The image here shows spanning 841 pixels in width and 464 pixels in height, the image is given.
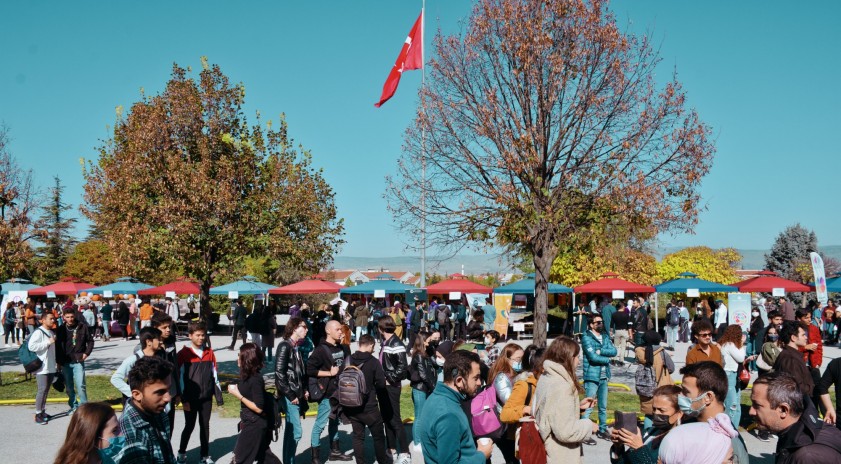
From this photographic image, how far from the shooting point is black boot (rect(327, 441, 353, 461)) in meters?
8.97

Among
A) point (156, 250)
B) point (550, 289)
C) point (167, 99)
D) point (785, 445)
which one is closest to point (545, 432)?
point (785, 445)

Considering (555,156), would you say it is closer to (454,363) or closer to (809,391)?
(809,391)

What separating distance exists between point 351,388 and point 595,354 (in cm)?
366

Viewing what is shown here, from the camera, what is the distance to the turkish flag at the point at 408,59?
1953 cm

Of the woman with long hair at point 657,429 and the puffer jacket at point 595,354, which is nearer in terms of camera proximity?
the woman with long hair at point 657,429

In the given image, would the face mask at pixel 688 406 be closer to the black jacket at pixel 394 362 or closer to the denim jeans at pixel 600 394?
the black jacket at pixel 394 362

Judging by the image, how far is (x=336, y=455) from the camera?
8977mm

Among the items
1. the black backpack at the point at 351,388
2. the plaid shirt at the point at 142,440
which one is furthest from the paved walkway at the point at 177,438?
the plaid shirt at the point at 142,440

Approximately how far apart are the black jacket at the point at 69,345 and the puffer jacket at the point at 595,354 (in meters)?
8.01

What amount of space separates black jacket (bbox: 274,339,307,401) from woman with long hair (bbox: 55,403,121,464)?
14.2 ft

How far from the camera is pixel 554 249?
13367 millimetres

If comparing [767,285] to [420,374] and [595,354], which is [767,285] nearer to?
[595,354]

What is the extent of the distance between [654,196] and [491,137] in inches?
125

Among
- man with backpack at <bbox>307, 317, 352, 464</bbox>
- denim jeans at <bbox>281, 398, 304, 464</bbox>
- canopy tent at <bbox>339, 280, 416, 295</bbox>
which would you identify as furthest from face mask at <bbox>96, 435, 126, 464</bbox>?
canopy tent at <bbox>339, 280, 416, 295</bbox>
